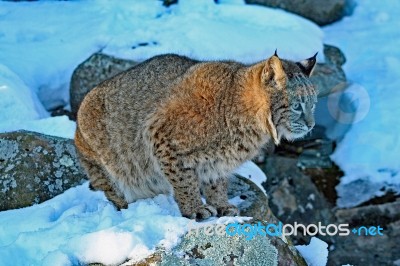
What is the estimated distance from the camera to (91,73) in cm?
961

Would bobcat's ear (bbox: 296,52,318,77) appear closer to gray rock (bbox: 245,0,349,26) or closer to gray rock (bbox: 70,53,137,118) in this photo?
gray rock (bbox: 70,53,137,118)

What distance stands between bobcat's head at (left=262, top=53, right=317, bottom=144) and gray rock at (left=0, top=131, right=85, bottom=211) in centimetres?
223

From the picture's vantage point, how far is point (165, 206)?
5.68 metres

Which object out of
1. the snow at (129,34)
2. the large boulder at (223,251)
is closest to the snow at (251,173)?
the large boulder at (223,251)

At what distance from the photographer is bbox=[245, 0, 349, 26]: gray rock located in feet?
40.9

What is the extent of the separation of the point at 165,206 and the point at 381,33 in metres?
8.02

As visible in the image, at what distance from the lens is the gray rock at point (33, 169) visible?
6.10 m

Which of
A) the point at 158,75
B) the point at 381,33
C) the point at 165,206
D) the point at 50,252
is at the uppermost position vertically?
the point at 158,75

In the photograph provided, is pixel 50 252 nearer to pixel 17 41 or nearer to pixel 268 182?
pixel 268 182

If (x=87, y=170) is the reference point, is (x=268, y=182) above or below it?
below

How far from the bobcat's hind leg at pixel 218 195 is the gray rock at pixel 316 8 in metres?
7.28

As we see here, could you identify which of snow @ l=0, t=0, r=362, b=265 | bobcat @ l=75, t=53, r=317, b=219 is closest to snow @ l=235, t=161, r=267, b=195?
snow @ l=0, t=0, r=362, b=265

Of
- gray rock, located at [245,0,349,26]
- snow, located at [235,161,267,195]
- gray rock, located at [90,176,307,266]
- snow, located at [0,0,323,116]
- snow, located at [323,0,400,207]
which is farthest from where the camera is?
gray rock, located at [245,0,349,26]

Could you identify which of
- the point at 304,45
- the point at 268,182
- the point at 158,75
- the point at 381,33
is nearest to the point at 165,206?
the point at 158,75
